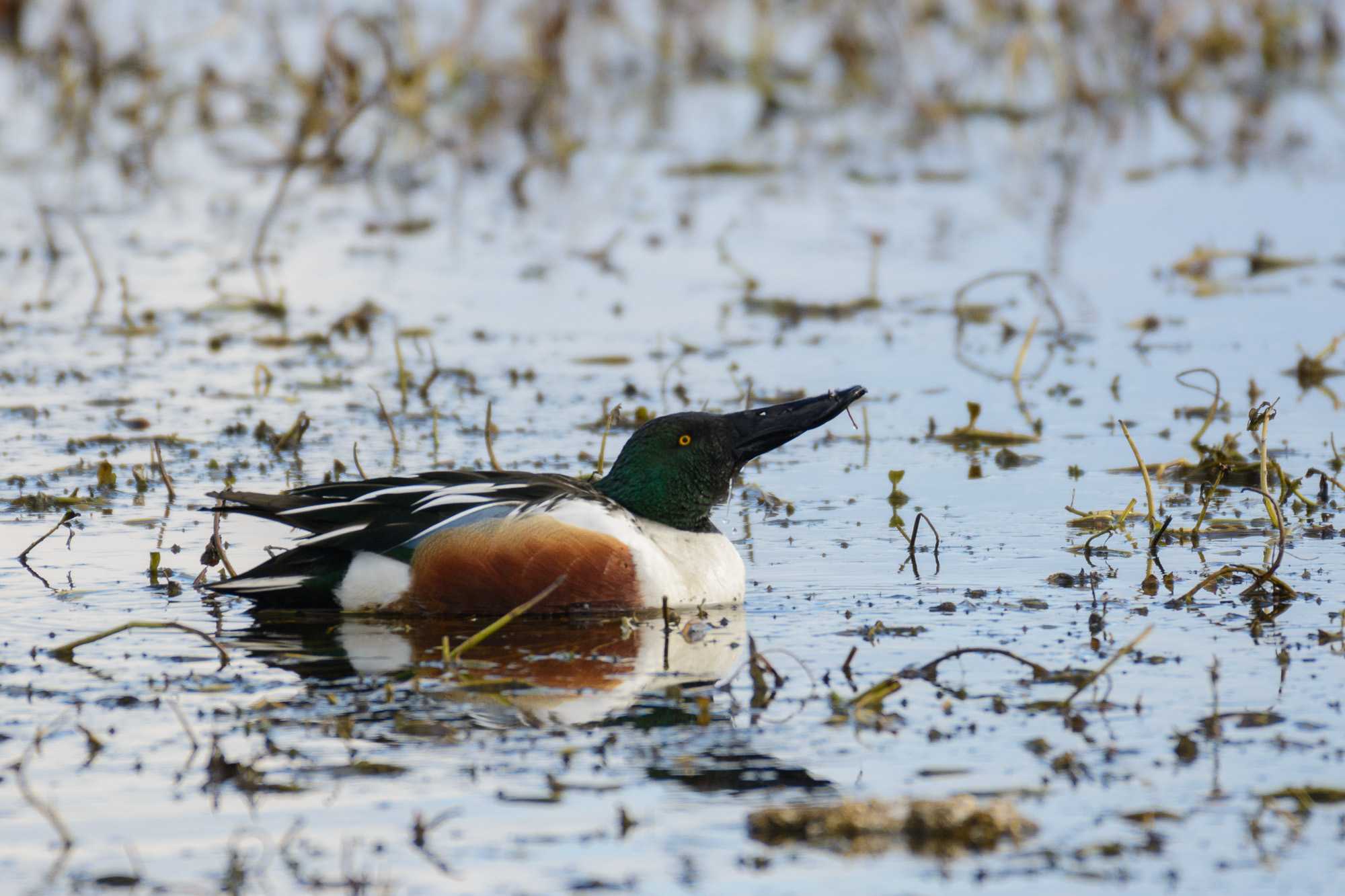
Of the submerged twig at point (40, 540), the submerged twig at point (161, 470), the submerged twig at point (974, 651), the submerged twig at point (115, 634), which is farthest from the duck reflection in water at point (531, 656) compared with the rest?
the submerged twig at point (161, 470)

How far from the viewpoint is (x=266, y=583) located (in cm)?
607

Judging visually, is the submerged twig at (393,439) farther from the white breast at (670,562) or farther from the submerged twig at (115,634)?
the submerged twig at (115,634)

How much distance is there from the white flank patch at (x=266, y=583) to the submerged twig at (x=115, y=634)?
0.32 meters

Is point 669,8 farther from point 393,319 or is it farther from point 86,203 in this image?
point 393,319

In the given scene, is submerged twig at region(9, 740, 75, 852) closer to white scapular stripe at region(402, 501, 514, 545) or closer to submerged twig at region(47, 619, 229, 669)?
submerged twig at region(47, 619, 229, 669)

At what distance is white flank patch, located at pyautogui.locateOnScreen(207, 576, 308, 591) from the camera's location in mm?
6048

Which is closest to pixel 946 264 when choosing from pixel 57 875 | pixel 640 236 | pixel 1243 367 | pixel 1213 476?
pixel 640 236

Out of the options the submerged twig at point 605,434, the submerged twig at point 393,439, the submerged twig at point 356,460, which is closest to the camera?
the submerged twig at point 605,434

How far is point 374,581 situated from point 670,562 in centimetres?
88

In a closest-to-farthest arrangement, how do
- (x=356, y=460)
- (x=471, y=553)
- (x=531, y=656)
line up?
(x=531, y=656) → (x=471, y=553) → (x=356, y=460)

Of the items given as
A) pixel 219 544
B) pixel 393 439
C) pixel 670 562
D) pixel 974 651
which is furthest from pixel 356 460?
pixel 974 651

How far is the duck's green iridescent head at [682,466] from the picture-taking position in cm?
641

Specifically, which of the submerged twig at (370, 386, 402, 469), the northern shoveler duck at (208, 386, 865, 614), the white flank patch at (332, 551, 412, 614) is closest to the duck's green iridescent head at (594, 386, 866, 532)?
the northern shoveler duck at (208, 386, 865, 614)

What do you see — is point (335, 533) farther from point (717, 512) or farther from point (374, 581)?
point (717, 512)
